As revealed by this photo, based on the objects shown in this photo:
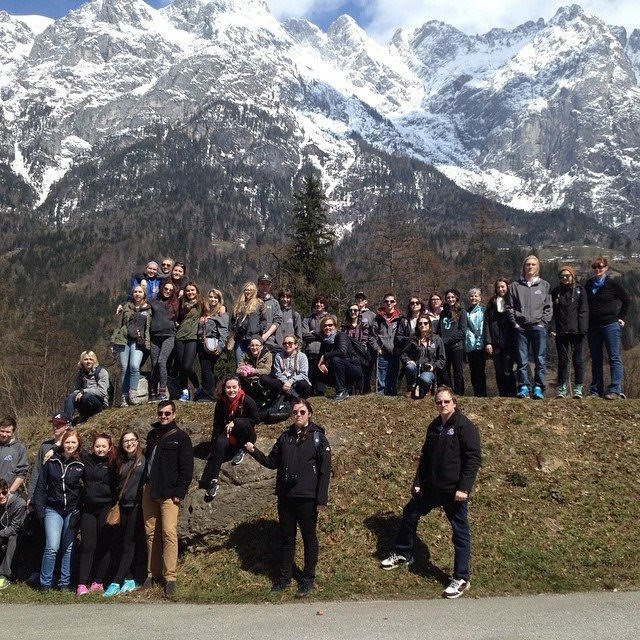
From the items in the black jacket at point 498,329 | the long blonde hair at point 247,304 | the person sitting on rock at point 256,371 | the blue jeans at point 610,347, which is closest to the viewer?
the person sitting on rock at point 256,371

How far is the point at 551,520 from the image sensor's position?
31.7 feet

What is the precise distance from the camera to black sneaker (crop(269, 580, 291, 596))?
27.8ft

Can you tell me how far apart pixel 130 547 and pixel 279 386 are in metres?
3.65

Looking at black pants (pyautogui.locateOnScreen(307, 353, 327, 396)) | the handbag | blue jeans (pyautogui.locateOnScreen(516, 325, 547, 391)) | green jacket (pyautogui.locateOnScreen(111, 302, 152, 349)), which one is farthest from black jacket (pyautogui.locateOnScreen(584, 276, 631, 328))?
the handbag

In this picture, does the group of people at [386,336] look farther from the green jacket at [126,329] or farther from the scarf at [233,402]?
the scarf at [233,402]

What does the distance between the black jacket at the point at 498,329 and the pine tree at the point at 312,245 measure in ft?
69.7

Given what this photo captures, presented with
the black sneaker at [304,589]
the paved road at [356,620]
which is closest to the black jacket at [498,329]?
the paved road at [356,620]

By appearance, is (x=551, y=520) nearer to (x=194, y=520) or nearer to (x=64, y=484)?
(x=194, y=520)

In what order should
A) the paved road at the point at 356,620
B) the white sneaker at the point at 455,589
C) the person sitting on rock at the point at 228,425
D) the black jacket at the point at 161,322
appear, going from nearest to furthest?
the paved road at the point at 356,620 → the white sneaker at the point at 455,589 → the person sitting on rock at the point at 228,425 → the black jacket at the point at 161,322

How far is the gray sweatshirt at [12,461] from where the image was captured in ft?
34.3

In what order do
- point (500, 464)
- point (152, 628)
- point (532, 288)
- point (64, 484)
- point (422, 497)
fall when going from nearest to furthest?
point (152, 628) → point (422, 497) → point (64, 484) → point (500, 464) → point (532, 288)

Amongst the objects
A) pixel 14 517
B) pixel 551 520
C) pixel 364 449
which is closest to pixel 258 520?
pixel 364 449

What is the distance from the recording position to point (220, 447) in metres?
9.85

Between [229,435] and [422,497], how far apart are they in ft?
10.6
